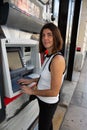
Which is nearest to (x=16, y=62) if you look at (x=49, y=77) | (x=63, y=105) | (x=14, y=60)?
(x=14, y=60)

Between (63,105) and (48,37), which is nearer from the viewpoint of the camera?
(48,37)

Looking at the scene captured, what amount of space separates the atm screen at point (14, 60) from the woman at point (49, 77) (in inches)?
4.9

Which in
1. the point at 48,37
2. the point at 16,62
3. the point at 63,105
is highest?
the point at 48,37

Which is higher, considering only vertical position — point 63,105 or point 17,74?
point 17,74

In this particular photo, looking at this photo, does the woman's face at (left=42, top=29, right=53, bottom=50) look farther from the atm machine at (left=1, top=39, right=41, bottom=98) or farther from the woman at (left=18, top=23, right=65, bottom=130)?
the atm machine at (left=1, top=39, right=41, bottom=98)

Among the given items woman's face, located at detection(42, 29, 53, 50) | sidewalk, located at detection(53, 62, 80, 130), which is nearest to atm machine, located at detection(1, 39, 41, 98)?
woman's face, located at detection(42, 29, 53, 50)

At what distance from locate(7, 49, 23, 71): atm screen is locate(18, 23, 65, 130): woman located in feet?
0.41

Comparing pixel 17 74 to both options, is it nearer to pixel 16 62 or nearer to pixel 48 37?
pixel 16 62

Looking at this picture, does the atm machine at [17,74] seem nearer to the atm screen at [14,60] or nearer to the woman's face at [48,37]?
the atm screen at [14,60]

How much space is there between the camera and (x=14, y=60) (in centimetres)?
126

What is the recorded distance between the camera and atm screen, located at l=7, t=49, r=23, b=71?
1203 millimetres

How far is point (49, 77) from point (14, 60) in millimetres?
324

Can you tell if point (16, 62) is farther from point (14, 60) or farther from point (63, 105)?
point (63, 105)

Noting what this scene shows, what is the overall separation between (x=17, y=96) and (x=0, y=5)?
760 mm
